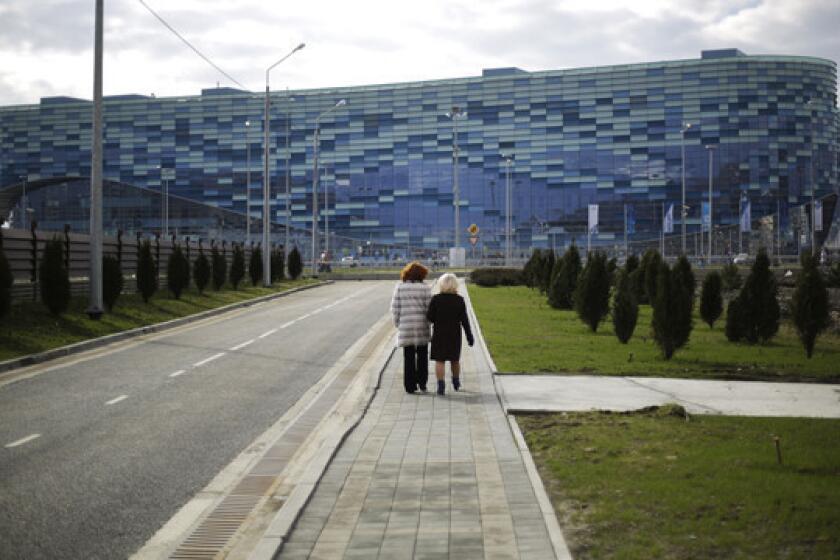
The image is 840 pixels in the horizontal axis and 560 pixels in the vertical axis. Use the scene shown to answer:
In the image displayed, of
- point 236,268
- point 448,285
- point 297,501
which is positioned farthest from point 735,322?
point 236,268

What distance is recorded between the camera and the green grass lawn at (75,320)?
18.1m

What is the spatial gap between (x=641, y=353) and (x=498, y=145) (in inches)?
4492

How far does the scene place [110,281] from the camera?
2489cm

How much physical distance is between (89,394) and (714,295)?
17243 mm

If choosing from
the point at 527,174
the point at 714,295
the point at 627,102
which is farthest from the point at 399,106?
the point at 714,295

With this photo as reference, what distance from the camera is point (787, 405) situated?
37.0 feet

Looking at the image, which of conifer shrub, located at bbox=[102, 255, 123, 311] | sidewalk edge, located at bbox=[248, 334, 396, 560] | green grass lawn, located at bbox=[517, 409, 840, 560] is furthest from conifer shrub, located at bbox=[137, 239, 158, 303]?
green grass lawn, located at bbox=[517, 409, 840, 560]

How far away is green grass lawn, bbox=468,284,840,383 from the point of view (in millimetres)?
14891

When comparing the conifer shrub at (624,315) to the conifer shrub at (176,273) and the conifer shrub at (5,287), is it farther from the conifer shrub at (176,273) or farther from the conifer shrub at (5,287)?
the conifer shrub at (176,273)

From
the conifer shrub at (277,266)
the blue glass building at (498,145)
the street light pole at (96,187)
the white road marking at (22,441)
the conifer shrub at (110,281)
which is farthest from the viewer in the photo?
the blue glass building at (498,145)

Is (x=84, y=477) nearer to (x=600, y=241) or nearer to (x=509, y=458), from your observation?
(x=509, y=458)

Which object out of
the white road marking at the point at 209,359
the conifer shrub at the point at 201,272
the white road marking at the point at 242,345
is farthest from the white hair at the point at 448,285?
the conifer shrub at the point at 201,272

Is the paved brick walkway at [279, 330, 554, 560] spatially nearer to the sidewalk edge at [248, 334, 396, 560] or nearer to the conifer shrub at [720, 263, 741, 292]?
the sidewalk edge at [248, 334, 396, 560]

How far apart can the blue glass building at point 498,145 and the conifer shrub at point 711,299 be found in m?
92.2
